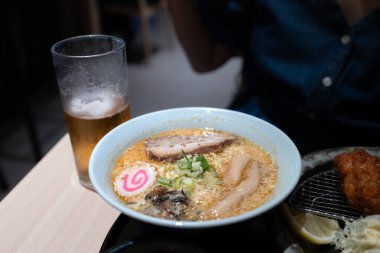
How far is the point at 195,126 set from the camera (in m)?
1.04

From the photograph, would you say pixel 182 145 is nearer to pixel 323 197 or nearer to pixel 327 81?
pixel 323 197

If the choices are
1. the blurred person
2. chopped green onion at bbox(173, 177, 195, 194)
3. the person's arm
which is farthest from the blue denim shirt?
chopped green onion at bbox(173, 177, 195, 194)

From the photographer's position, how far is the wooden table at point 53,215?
0.86 m

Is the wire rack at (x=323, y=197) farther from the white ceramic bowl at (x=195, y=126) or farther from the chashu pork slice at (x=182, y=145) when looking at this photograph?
the chashu pork slice at (x=182, y=145)

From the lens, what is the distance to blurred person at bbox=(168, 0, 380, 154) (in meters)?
1.23

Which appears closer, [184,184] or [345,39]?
[184,184]

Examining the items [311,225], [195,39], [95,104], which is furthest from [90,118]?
[195,39]

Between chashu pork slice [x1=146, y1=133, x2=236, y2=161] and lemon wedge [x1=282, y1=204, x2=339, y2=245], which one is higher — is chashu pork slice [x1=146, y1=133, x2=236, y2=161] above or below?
above

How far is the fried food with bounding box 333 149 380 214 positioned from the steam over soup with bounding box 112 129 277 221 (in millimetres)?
203

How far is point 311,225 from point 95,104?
0.63 metres

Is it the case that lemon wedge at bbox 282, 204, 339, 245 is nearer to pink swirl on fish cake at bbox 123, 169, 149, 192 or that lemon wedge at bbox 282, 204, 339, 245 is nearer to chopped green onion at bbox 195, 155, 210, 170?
chopped green onion at bbox 195, 155, 210, 170

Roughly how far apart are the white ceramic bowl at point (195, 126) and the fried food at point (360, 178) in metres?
0.20

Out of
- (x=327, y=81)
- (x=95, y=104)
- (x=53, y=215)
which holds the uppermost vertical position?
(x=95, y=104)

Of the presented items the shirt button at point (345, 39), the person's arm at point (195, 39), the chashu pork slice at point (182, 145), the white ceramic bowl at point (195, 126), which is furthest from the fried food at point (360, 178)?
the person's arm at point (195, 39)
